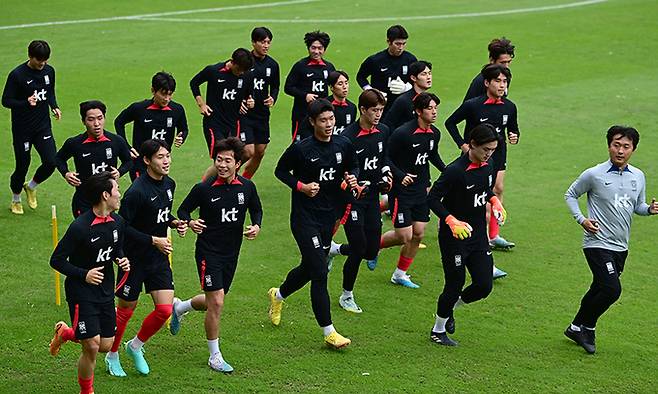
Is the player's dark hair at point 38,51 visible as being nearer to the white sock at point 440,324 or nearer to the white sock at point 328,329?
the white sock at point 328,329

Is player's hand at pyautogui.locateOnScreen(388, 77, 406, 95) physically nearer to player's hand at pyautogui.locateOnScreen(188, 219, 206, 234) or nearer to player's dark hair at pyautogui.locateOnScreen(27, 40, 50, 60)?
player's dark hair at pyautogui.locateOnScreen(27, 40, 50, 60)

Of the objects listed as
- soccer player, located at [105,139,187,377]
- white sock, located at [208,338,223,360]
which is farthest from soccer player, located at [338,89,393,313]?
soccer player, located at [105,139,187,377]

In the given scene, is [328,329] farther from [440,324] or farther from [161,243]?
[161,243]

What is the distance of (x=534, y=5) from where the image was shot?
110 ft

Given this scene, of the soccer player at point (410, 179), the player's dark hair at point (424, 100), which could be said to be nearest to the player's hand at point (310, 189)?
the soccer player at point (410, 179)

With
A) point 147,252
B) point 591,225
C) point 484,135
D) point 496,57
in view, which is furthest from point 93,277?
point 496,57

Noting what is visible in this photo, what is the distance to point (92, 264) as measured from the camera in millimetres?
9172

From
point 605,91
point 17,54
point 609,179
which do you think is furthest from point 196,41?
point 609,179

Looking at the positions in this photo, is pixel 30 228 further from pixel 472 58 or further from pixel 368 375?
pixel 472 58

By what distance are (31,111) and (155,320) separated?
5750mm

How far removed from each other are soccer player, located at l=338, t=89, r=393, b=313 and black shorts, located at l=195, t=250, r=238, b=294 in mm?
1970

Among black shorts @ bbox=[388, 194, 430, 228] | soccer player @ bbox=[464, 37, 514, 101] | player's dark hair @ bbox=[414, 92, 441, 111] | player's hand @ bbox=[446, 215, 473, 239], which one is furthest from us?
soccer player @ bbox=[464, 37, 514, 101]

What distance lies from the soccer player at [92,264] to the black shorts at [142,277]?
69 cm

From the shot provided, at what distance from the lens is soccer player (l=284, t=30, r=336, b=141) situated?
1598 cm
